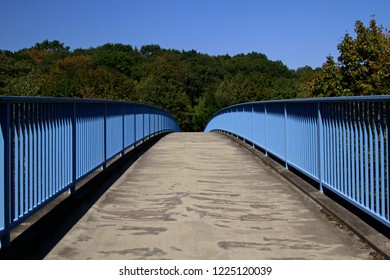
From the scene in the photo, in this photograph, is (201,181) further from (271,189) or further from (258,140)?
(258,140)

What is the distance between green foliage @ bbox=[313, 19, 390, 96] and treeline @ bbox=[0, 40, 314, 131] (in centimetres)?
2672

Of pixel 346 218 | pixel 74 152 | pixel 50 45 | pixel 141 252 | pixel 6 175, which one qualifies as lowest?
pixel 141 252

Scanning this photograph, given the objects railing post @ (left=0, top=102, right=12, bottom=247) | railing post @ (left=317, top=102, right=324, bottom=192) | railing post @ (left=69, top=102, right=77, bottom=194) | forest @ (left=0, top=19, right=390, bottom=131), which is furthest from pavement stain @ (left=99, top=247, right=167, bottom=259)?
forest @ (left=0, top=19, right=390, bottom=131)

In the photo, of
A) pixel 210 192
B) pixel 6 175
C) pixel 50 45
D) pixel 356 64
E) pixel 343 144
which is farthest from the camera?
pixel 50 45

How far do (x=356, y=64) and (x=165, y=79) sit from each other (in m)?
74.7

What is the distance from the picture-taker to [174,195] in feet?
23.6

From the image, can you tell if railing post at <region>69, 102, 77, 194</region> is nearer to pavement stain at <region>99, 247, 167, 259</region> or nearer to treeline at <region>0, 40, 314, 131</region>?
pavement stain at <region>99, 247, 167, 259</region>

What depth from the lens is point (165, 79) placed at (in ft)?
349

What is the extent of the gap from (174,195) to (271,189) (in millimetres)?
1425

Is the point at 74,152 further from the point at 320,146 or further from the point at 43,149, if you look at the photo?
the point at 320,146

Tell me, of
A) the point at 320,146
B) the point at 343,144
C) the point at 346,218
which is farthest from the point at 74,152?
the point at 346,218

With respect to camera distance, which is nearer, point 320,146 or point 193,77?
point 320,146

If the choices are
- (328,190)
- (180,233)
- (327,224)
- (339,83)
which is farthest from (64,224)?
(339,83)

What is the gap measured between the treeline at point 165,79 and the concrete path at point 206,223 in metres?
55.1
